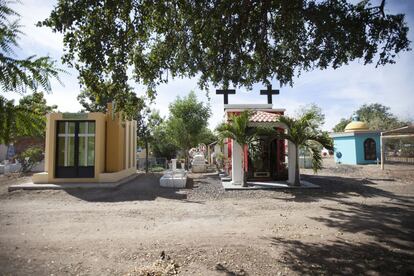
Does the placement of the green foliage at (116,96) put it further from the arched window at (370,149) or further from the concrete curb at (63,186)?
the arched window at (370,149)

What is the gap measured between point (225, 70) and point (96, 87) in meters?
3.76

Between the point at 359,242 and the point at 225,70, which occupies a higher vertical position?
the point at 225,70

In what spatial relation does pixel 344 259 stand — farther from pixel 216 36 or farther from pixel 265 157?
pixel 265 157

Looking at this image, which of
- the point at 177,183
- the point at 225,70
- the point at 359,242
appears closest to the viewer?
the point at 359,242

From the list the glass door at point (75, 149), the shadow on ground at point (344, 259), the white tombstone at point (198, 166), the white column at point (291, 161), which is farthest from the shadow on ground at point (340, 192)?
the white tombstone at point (198, 166)

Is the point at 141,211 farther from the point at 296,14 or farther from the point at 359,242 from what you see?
the point at 296,14

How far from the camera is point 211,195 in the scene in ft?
40.7

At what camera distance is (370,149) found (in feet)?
88.2

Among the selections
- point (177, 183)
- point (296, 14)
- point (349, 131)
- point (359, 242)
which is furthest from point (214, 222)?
point (349, 131)

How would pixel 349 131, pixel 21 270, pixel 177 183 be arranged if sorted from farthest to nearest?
1. pixel 349 131
2. pixel 177 183
3. pixel 21 270

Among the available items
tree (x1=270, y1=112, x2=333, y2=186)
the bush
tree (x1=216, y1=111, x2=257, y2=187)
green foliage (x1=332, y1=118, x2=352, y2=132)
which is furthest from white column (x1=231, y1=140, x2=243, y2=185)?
green foliage (x1=332, y1=118, x2=352, y2=132)

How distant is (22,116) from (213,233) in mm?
6126

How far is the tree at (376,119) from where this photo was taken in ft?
155

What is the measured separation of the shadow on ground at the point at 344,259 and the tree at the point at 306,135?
7742mm
